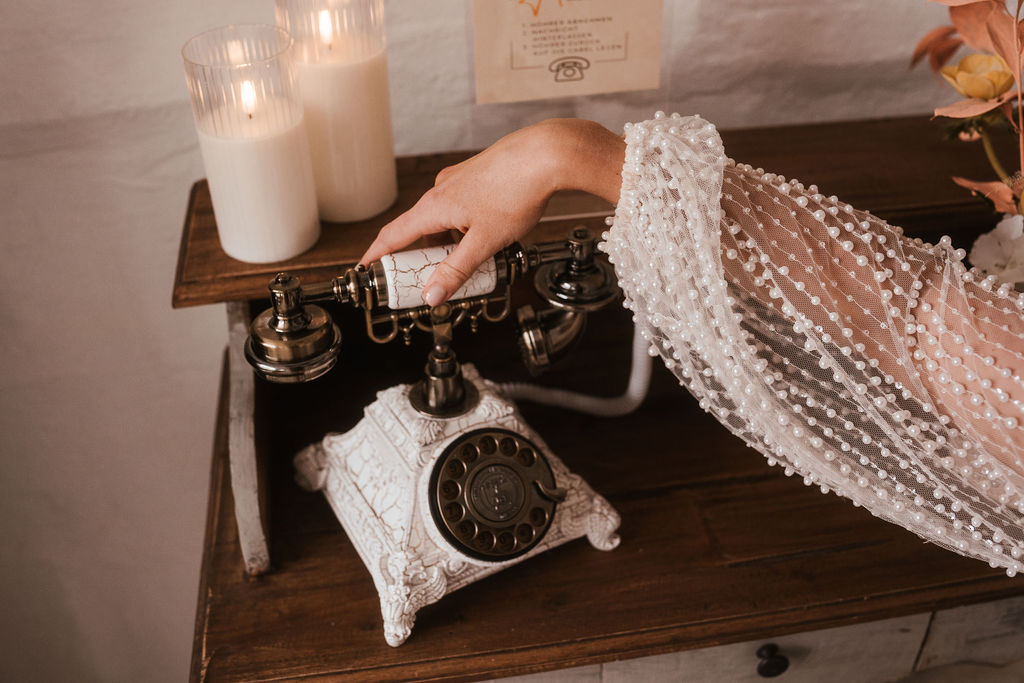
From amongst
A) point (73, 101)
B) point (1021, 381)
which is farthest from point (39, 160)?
point (1021, 381)

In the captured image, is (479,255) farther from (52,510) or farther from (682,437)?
(52,510)

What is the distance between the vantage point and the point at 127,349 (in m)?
1.05

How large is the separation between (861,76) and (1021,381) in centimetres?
60

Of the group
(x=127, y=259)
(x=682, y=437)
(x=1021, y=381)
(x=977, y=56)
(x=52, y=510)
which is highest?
(x=977, y=56)

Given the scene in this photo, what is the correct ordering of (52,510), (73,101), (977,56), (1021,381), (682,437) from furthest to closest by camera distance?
(52,510), (682,437), (73,101), (977,56), (1021,381)

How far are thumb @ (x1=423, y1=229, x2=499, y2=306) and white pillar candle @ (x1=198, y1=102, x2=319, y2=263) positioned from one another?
0.17m

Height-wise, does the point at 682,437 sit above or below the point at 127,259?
below

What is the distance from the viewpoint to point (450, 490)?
751 millimetres

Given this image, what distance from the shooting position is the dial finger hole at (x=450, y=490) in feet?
2.46

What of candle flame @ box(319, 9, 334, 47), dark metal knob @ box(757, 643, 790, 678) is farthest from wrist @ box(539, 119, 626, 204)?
dark metal knob @ box(757, 643, 790, 678)

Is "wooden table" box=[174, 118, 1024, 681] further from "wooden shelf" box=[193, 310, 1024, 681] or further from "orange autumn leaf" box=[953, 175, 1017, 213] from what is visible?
"orange autumn leaf" box=[953, 175, 1017, 213]

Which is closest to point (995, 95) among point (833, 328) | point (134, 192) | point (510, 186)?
point (833, 328)

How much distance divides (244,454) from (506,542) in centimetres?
25

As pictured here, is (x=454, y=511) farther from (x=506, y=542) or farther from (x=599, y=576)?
(x=599, y=576)
